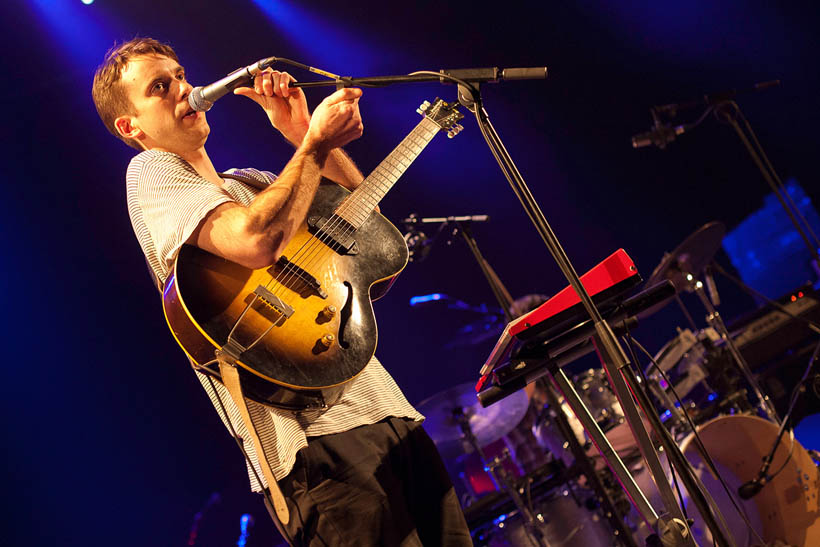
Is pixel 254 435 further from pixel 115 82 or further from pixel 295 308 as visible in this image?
pixel 115 82

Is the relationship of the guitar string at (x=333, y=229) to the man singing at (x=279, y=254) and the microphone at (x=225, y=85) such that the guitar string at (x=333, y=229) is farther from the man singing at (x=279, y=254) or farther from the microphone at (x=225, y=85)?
the microphone at (x=225, y=85)

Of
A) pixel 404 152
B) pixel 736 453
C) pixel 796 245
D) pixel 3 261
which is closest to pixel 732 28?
pixel 796 245

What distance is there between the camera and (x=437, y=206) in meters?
6.98

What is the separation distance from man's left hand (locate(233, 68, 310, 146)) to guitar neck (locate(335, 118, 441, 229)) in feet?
1.08

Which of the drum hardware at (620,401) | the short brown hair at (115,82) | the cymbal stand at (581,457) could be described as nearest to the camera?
the drum hardware at (620,401)

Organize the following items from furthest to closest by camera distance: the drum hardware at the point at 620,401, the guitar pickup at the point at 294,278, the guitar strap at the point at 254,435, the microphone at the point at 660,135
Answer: the microphone at the point at 660,135
the guitar pickup at the point at 294,278
the guitar strap at the point at 254,435
the drum hardware at the point at 620,401

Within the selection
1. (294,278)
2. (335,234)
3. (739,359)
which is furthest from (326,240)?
(739,359)

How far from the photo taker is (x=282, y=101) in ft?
7.00

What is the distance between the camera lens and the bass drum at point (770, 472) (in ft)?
10.6

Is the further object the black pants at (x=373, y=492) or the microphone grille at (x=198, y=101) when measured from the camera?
the microphone grille at (x=198, y=101)

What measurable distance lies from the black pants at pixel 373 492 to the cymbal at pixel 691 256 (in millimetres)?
3023

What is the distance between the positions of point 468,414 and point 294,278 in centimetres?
336

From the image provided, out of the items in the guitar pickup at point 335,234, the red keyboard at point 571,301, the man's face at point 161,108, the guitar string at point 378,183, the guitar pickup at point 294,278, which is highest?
the man's face at point 161,108

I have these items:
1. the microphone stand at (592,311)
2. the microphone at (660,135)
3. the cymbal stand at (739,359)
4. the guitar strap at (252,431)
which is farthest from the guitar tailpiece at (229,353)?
the microphone at (660,135)
